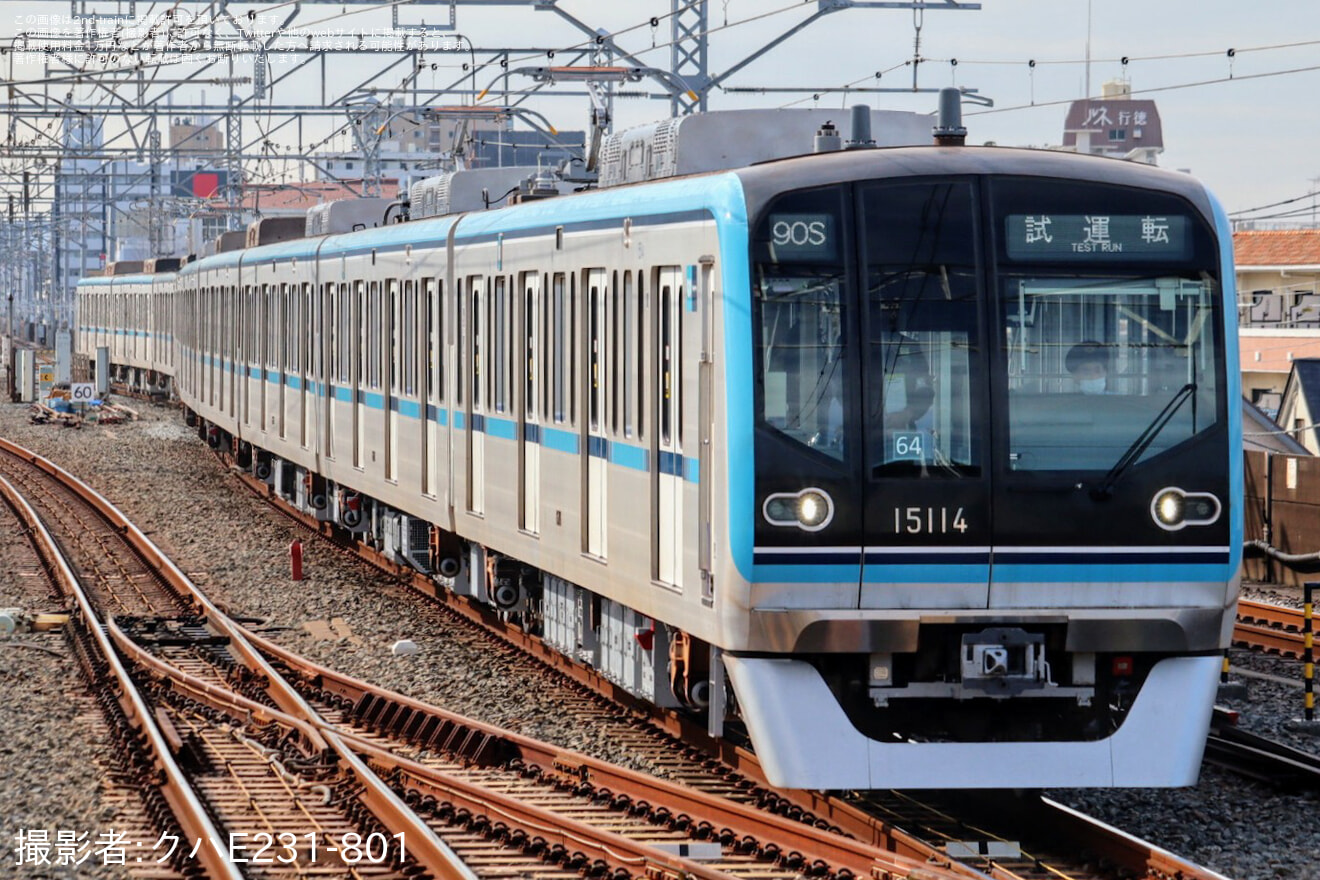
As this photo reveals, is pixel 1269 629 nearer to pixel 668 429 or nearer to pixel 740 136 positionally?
pixel 740 136

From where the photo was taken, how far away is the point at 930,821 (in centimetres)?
866

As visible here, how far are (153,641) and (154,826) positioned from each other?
5.65 metres

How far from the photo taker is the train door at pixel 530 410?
11.9m

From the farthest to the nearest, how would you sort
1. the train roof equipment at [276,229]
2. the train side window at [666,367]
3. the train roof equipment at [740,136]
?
the train roof equipment at [276,229] < the train roof equipment at [740,136] < the train side window at [666,367]

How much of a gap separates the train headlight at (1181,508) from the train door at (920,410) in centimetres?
69

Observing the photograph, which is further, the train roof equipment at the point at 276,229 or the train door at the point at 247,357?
the train roof equipment at the point at 276,229

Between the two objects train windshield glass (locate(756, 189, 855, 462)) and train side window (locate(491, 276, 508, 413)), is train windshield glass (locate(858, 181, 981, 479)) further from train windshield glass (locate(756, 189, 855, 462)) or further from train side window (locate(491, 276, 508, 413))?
train side window (locate(491, 276, 508, 413))

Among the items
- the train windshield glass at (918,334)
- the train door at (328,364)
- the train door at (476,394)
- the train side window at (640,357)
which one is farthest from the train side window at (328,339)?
the train windshield glass at (918,334)

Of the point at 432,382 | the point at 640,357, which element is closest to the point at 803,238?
the point at 640,357

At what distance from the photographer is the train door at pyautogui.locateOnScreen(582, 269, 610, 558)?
1042cm

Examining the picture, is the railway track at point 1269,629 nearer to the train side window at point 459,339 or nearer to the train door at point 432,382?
the train side window at point 459,339

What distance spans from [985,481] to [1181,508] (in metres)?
0.80

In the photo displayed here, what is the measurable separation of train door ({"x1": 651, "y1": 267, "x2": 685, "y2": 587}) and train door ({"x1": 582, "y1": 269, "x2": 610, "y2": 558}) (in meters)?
0.97

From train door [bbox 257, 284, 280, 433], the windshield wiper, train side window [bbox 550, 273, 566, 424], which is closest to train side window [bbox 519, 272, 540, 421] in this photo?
train side window [bbox 550, 273, 566, 424]
